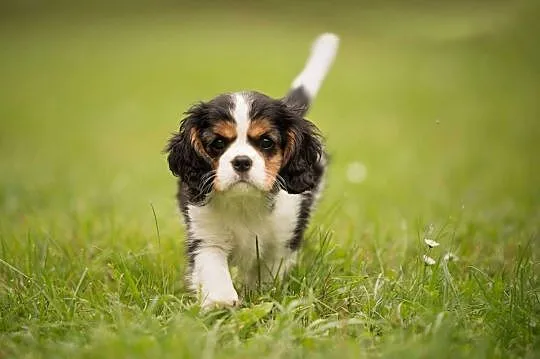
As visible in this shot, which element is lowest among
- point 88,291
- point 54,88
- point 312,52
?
point 54,88

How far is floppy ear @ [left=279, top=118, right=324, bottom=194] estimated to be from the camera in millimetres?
3830

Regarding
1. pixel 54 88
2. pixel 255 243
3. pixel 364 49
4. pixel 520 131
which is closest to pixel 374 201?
pixel 255 243

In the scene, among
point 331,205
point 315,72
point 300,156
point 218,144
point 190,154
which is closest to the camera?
point 218,144

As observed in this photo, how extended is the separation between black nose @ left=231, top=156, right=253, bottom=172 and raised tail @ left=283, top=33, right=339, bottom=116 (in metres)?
1.39

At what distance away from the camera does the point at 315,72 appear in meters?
5.15

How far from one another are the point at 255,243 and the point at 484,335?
1.26 metres

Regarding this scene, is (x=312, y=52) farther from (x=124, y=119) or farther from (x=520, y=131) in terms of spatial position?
(x=124, y=119)

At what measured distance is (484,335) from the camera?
3.04 m

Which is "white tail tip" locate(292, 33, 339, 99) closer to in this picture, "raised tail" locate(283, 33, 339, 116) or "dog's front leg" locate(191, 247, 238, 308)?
"raised tail" locate(283, 33, 339, 116)

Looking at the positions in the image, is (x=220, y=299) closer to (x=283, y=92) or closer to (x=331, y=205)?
(x=331, y=205)

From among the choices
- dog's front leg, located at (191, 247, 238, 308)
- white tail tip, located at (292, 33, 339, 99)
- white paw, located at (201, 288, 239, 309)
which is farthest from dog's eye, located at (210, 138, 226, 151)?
white tail tip, located at (292, 33, 339, 99)

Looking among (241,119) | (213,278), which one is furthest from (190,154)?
(213,278)

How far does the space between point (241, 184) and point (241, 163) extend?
108 mm

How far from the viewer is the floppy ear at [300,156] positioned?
383 centimetres
